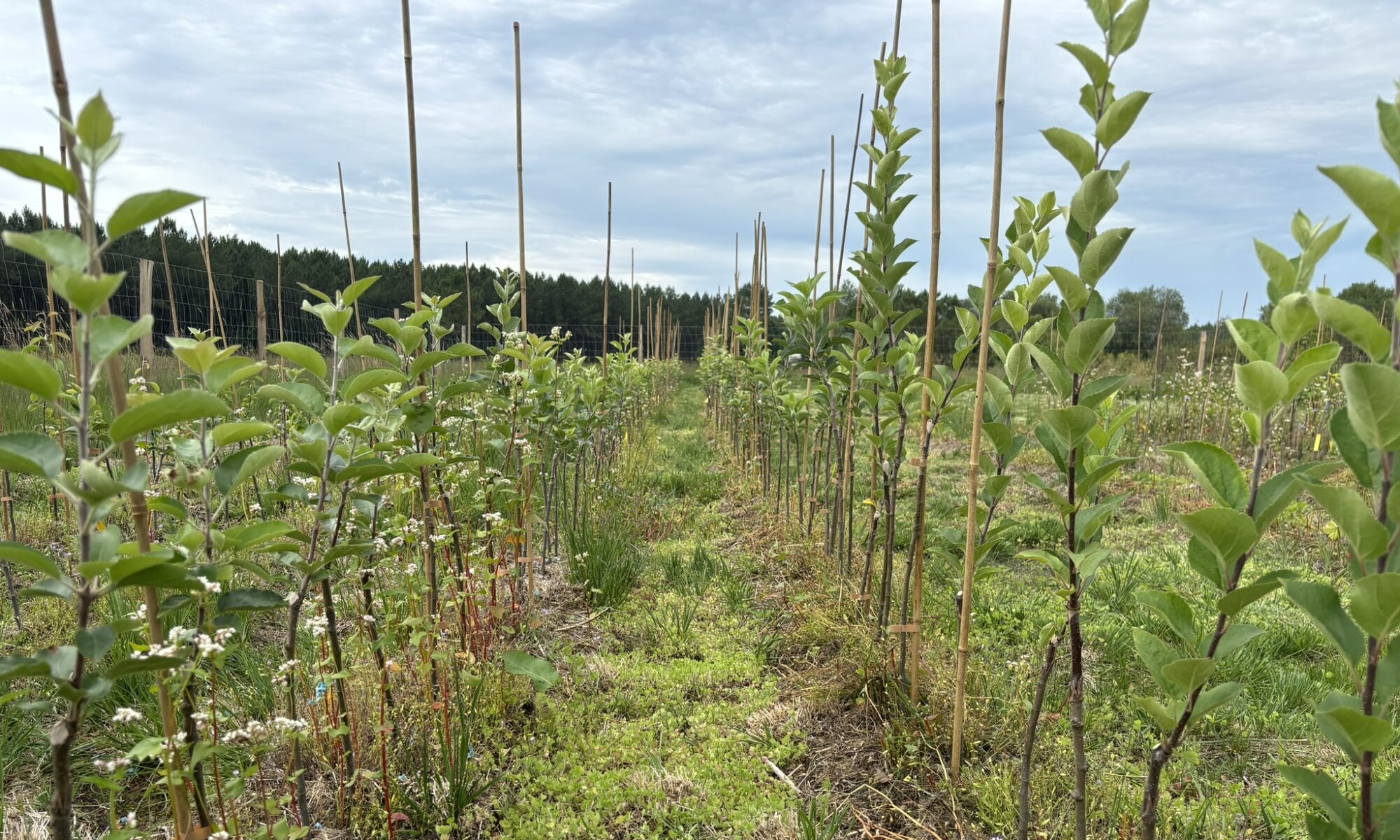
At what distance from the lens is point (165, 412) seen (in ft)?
3.86

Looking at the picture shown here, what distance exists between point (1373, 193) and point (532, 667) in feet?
8.12

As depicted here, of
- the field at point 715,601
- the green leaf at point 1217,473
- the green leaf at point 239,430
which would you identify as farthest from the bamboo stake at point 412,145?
the green leaf at point 1217,473

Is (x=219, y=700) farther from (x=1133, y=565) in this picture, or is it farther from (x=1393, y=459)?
(x=1133, y=565)

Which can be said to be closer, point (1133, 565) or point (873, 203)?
point (873, 203)

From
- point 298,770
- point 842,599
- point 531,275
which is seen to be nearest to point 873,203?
point 842,599

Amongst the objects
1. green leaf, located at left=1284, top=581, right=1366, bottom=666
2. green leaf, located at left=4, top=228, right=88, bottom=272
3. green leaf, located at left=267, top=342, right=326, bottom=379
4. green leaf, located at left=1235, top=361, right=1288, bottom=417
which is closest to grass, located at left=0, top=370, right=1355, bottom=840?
green leaf, located at left=1284, top=581, right=1366, bottom=666

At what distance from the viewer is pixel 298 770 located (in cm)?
179

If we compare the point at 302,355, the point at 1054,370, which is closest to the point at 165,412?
the point at 302,355

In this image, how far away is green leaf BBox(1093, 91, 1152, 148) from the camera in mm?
1483

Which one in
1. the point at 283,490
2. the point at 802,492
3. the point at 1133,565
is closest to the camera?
the point at 283,490

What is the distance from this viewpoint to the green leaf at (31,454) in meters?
1.16

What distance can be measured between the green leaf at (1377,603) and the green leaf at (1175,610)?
27 centimetres

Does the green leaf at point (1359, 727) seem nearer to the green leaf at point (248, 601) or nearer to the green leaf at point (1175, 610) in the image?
the green leaf at point (1175, 610)

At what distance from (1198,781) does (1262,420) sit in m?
1.79
